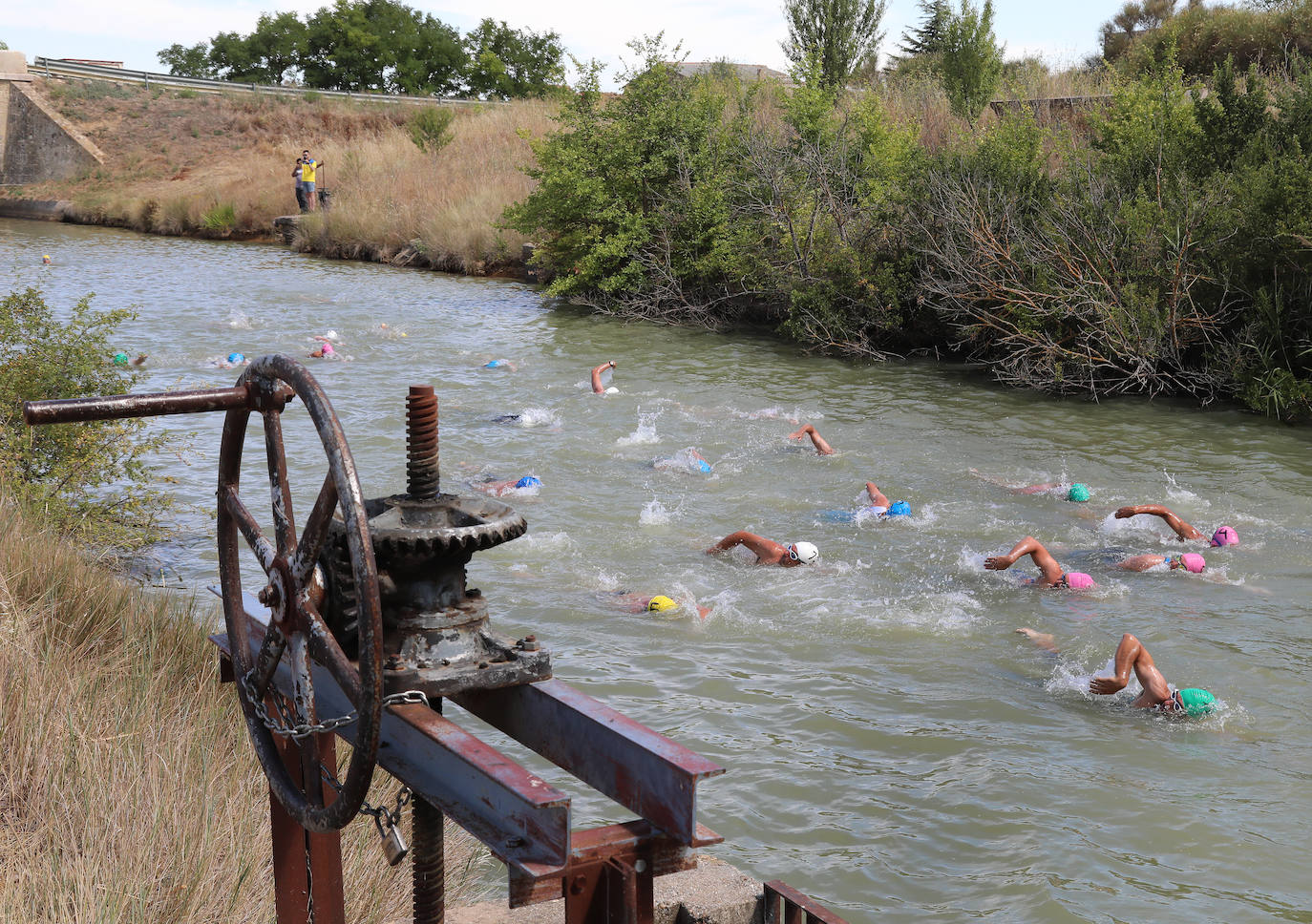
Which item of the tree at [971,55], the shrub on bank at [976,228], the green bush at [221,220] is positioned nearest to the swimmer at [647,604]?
the shrub on bank at [976,228]

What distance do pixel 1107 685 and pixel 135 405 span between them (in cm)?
565

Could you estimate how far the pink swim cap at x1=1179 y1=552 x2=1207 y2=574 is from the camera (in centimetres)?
867

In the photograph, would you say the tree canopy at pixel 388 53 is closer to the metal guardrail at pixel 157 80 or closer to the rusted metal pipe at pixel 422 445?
the metal guardrail at pixel 157 80

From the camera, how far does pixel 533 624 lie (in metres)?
7.56

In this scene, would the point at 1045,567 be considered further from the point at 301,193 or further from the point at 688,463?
the point at 301,193

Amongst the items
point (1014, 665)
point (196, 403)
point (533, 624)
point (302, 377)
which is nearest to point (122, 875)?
point (196, 403)

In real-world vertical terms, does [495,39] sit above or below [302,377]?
above

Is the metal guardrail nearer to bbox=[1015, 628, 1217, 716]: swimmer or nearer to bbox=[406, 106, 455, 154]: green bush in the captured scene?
bbox=[406, 106, 455, 154]: green bush

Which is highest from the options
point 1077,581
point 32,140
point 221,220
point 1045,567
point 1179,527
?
point 32,140

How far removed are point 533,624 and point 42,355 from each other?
3.67 m

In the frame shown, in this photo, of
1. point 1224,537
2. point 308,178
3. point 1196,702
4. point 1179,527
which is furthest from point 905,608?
point 308,178

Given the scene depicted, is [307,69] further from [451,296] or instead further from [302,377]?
[302,377]

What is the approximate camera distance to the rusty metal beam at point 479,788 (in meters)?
1.82

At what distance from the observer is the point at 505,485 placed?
10.4m
